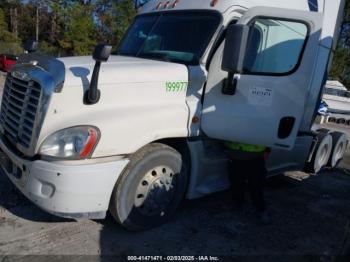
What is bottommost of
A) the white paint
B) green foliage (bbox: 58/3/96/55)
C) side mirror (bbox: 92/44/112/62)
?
green foliage (bbox: 58/3/96/55)

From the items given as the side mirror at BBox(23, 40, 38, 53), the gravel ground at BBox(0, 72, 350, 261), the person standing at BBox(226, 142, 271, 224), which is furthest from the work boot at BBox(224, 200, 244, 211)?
the side mirror at BBox(23, 40, 38, 53)

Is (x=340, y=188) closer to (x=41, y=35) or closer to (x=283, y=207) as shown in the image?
(x=283, y=207)

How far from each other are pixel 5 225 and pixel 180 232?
197 centimetres

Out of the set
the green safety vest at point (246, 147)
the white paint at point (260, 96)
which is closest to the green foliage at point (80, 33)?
the green safety vest at point (246, 147)

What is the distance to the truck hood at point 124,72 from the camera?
12.6 ft

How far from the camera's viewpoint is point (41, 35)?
40.3m

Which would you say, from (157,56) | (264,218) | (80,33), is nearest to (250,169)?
(264,218)

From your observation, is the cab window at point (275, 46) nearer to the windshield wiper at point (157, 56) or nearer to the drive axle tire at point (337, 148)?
the windshield wiper at point (157, 56)

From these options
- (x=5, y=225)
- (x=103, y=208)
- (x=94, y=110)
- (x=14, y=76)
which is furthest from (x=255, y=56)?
(x=5, y=225)

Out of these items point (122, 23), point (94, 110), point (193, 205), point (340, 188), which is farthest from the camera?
point (122, 23)

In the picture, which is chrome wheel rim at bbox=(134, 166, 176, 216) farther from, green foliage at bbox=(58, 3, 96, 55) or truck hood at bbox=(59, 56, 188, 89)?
green foliage at bbox=(58, 3, 96, 55)

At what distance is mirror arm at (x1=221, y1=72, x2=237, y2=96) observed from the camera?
437 cm

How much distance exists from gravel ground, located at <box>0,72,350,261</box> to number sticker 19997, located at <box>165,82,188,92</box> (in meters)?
1.63

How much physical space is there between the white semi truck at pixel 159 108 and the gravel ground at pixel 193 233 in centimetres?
30
